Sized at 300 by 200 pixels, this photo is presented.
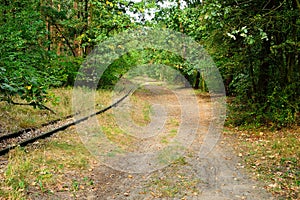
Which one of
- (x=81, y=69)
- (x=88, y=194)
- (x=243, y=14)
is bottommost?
(x=88, y=194)

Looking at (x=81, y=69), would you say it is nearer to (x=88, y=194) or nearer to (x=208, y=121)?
(x=208, y=121)

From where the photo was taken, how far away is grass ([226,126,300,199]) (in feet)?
17.7

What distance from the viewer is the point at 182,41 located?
2291cm

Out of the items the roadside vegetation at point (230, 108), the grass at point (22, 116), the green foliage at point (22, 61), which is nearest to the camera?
the roadside vegetation at point (230, 108)

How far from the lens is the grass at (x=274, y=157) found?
17.7 feet

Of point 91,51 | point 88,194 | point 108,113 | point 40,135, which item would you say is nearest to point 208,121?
point 108,113

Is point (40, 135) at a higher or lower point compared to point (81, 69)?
lower

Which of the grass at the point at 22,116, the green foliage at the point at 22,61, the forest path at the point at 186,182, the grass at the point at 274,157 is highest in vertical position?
the green foliage at the point at 22,61

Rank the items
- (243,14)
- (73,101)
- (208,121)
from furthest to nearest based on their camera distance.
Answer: (73,101)
(208,121)
(243,14)

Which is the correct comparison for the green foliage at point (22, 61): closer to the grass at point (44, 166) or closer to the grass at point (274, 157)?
the grass at point (44, 166)

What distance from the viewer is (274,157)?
23.0ft

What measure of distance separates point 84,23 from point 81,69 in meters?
2.70

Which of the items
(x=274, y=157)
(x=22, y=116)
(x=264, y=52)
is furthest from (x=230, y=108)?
(x=22, y=116)

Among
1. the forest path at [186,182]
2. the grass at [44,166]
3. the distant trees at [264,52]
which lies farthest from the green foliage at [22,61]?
the distant trees at [264,52]
